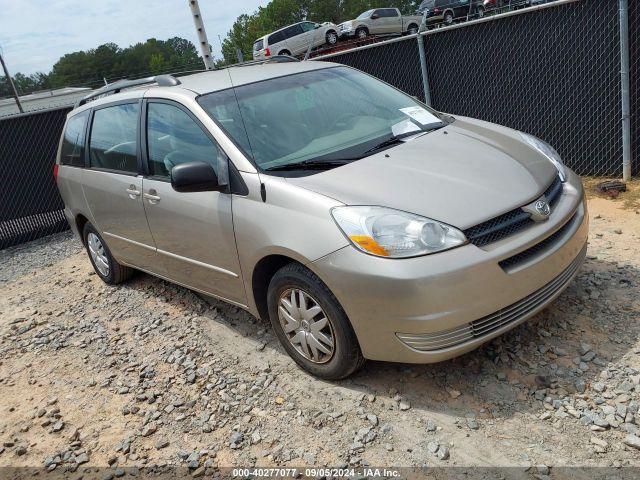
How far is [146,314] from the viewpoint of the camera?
4.88 metres

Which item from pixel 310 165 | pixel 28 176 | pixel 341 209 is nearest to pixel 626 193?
pixel 310 165

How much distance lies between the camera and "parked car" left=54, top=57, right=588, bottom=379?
2.75 metres

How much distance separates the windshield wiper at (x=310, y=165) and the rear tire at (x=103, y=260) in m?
2.74

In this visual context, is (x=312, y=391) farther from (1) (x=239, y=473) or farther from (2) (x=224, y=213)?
(2) (x=224, y=213)

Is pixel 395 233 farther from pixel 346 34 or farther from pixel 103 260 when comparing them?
pixel 346 34

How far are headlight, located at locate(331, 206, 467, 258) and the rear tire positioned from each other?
11.0ft

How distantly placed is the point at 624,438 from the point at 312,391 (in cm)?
162

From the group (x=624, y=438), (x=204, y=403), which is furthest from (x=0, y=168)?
(x=624, y=438)

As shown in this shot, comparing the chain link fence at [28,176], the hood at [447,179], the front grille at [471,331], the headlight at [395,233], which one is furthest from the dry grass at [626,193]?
the chain link fence at [28,176]

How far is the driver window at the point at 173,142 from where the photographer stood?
3.65 metres

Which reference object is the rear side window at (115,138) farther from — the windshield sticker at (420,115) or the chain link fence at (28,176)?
the chain link fence at (28,176)

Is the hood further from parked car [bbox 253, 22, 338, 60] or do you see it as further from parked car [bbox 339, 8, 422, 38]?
parked car [bbox 339, 8, 422, 38]

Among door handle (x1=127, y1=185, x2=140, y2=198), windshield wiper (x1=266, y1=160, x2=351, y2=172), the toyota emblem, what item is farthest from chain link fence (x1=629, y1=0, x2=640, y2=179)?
door handle (x1=127, y1=185, x2=140, y2=198)

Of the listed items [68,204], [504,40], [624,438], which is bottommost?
[624,438]
